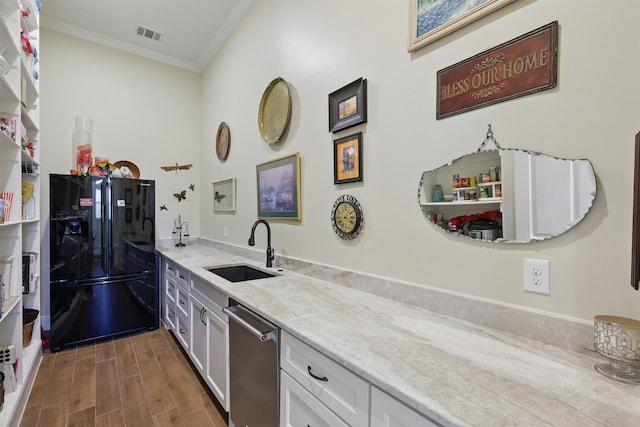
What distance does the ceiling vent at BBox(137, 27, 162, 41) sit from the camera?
3.24 metres

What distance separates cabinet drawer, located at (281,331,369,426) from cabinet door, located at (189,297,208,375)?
1071mm

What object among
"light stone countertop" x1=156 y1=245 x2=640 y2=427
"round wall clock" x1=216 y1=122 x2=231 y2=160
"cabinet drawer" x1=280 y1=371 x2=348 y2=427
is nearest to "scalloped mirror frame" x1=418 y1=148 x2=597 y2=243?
"light stone countertop" x1=156 y1=245 x2=640 y2=427

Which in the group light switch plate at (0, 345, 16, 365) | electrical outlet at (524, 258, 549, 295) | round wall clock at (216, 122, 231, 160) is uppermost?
round wall clock at (216, 122, 231, 160)

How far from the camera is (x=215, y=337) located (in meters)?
1.86

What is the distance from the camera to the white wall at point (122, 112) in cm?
315

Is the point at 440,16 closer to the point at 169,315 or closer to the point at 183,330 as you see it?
the point at 183,330

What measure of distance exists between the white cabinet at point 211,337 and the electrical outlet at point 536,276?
4.78ft

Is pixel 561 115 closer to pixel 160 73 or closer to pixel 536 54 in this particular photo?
pixel 536 54

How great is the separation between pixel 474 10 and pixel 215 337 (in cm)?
215

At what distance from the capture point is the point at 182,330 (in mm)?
2549

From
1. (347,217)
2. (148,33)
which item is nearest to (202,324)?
(347,217)

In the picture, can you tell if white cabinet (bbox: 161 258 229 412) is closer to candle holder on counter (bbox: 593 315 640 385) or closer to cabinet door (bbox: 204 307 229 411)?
cabinet door (bbox: 204 307 229 411)

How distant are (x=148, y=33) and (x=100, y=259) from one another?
2.51 meters

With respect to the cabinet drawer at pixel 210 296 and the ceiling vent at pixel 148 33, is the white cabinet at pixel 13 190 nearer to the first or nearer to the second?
the cabinet drawer at pixel 210 296
